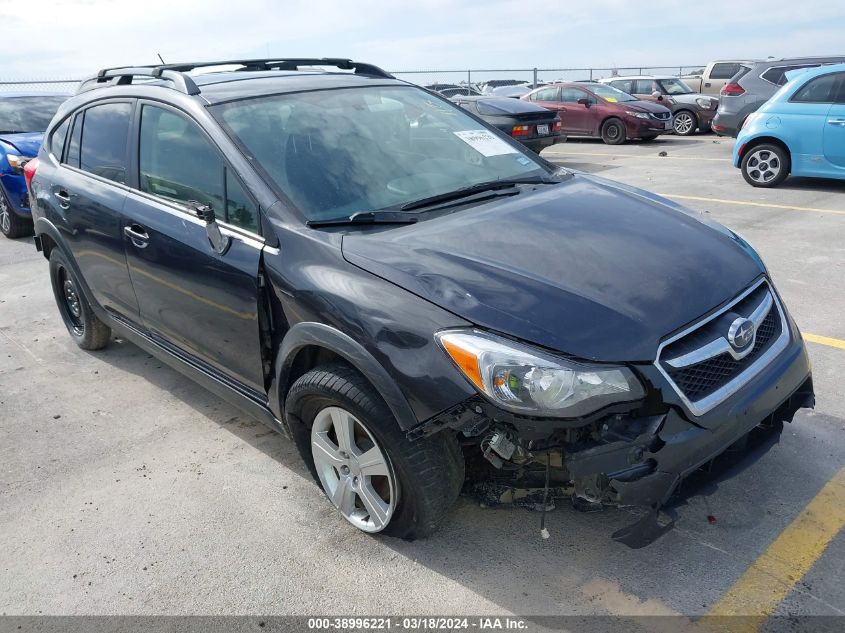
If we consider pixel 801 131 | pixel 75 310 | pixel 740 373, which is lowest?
pixel 75 310

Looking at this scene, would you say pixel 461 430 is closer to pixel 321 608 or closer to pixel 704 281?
pixel 321 608

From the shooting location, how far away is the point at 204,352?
351 cm

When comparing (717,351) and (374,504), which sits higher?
(717,351)

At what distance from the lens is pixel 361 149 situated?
335 centimetres

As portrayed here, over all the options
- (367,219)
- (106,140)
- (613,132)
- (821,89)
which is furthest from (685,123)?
(367,219)

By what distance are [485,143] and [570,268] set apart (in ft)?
4.72

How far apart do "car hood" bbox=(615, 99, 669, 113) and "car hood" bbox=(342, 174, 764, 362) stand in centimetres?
1370

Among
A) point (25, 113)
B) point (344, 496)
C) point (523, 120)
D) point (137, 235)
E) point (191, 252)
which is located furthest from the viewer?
point (523, 120)

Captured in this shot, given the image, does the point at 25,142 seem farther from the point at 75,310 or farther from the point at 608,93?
the point at 608,93

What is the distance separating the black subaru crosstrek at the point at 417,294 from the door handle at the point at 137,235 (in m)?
0.02

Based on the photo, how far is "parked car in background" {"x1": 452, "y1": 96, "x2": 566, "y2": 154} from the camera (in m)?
12.1

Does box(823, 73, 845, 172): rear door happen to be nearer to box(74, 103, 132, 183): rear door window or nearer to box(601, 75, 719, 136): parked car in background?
box(74, 103, 132, 183): rear door window

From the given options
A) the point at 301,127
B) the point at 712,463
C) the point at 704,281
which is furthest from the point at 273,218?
the point at 712,463

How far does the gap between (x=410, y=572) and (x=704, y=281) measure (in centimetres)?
157
